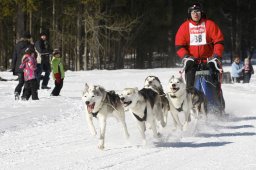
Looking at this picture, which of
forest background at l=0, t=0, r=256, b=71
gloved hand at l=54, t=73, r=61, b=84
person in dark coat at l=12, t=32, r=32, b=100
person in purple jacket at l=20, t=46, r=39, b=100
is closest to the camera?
person in purple jacket at l=20, t=46, r=39, b=100

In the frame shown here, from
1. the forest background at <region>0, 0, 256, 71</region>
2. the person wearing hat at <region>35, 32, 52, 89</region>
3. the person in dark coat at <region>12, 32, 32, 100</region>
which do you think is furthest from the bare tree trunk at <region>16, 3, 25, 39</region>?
the person in dark coat at <region>12, 32, 32, 100</region>

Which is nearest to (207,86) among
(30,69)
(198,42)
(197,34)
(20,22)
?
(198,42)

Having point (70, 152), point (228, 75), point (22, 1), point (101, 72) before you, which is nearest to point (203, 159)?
point (70, 152)

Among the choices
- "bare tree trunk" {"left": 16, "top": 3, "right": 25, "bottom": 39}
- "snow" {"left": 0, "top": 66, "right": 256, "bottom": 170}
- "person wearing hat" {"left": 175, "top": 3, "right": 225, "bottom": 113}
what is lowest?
"snow" {"left": 0, "top": 66, "right": 256, "bottom": 170}

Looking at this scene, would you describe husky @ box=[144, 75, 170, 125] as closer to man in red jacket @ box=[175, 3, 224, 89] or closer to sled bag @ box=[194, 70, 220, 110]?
man in red jacket @ box=[175, 3, 224, 89]

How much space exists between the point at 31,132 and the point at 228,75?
13981 millimetres

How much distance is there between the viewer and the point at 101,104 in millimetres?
6602

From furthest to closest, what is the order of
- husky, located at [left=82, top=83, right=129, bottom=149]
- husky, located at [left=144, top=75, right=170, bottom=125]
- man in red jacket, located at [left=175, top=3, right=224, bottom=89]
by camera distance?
man in red jacket, located at [left=175, top=3, right=224, bottom=89] < husky, located at [left=144, top=75, right=170, bottom=125] < husky, located at [left=82, top=83, right=129, bottom=149]

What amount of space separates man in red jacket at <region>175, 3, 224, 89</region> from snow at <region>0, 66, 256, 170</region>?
891 mm

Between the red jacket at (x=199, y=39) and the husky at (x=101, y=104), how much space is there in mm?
2058

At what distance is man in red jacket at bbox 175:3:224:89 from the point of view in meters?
8.45

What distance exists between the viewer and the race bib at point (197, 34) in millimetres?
8547

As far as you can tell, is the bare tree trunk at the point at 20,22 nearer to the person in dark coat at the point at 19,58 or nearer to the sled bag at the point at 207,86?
the person in dark coat at the point at 19,58

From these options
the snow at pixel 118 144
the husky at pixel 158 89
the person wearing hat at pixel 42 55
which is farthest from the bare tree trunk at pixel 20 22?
the husky at pixel 158 89
